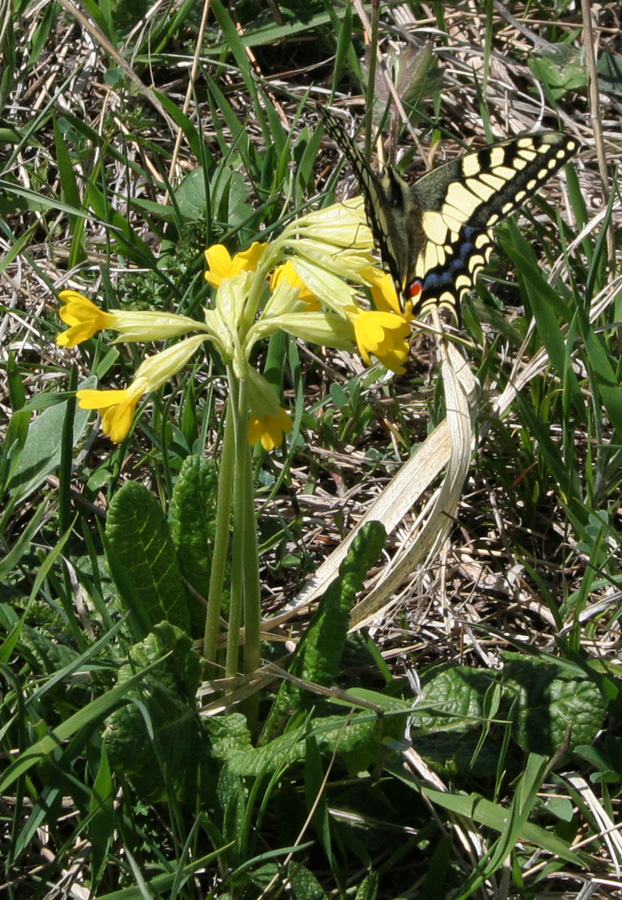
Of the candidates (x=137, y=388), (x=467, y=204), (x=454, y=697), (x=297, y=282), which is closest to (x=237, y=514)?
(x=137, y=388)

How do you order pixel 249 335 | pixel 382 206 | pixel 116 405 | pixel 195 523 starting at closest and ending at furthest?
pixel 249 335 < pixel 116 405 < pixel 195 523 < pixel 382 206

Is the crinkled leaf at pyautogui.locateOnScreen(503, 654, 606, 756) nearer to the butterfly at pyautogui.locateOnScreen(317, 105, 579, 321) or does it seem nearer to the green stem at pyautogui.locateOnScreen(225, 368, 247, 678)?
the green stem at pyautogui.locateOnScreen(225, 368, 247, 678)

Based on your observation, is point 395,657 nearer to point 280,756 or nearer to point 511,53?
point 280,756

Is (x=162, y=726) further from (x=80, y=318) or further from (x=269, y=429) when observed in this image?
(x=80, y=318)

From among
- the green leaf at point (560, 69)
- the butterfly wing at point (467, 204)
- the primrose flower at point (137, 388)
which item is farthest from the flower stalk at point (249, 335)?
the green leaf at point (560, 69)

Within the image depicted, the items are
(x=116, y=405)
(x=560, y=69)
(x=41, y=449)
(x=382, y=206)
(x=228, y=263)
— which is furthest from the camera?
(x=560, y=69)
